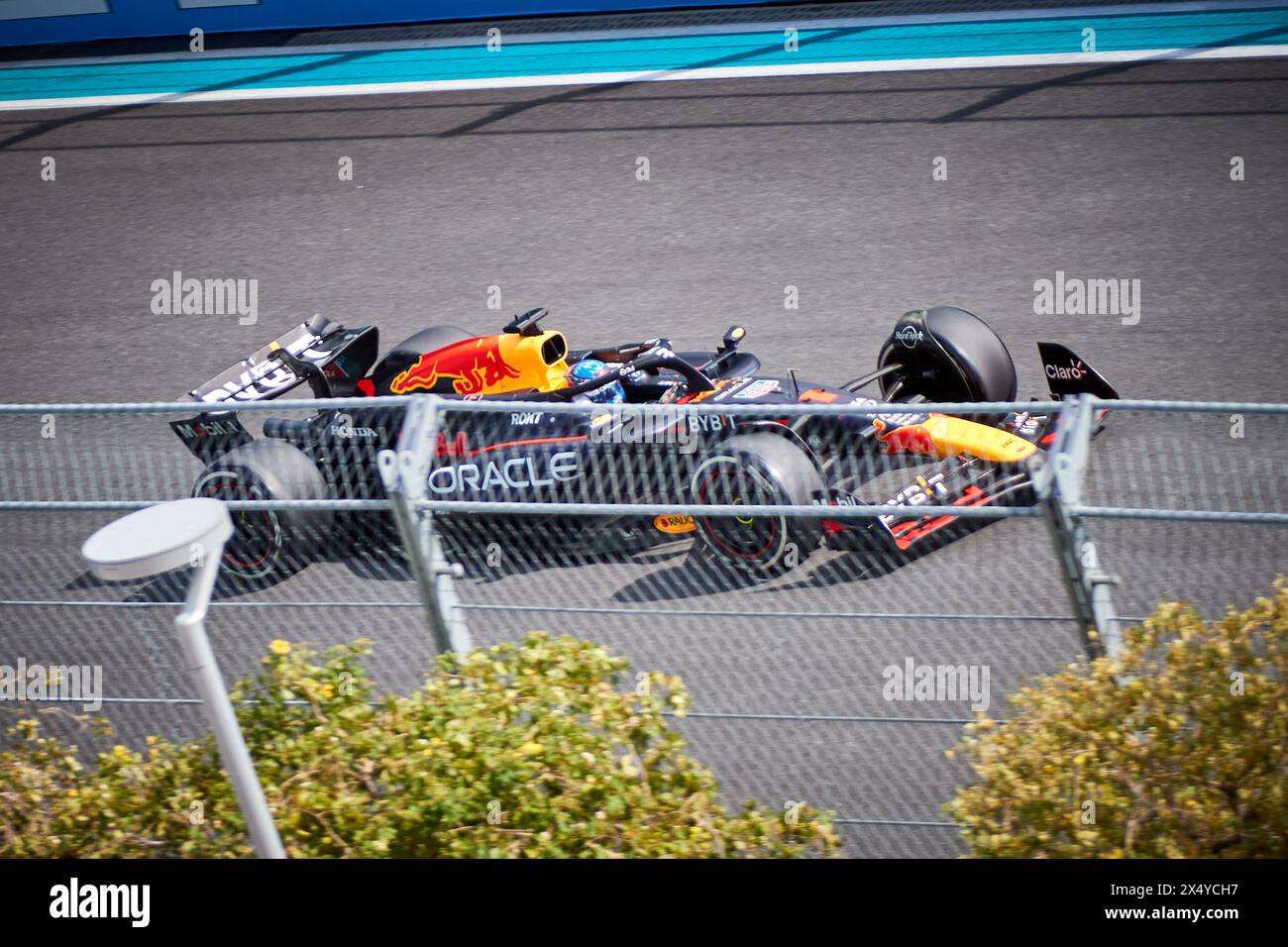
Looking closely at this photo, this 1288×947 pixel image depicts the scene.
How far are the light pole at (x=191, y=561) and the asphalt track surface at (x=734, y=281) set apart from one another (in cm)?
127

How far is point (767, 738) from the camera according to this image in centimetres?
407

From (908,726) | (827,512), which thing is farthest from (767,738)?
(827,512)

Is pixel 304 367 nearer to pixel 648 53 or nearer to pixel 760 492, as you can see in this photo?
pixel 760 492

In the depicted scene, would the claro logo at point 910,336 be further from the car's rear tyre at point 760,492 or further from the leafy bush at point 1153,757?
the leafy bush at point 1153,757

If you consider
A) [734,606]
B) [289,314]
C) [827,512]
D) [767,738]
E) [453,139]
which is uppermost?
[453,139]

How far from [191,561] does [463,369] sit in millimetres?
4289

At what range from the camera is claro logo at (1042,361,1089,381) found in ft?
22.3

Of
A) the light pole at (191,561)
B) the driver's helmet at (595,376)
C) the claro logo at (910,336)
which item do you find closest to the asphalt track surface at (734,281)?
the claro logo at (910,336)

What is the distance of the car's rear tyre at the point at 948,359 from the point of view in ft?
22.4

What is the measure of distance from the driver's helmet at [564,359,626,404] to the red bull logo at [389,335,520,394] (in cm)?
29

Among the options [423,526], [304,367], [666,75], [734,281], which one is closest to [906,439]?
[423,526]
